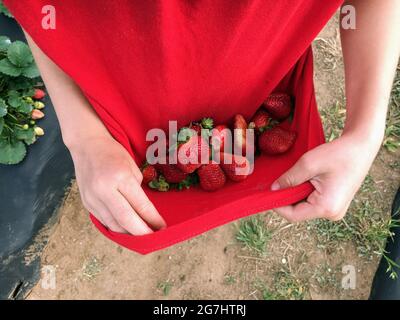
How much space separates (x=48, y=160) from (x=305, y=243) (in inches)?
37.5

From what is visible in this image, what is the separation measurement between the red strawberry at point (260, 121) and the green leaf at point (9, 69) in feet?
2.63

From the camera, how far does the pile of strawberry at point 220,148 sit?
0.89m

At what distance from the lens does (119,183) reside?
2.12ft

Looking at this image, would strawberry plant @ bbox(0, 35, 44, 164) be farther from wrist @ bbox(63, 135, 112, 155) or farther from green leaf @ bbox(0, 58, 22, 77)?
wrist @ bbox(63, 135, 112, 155)

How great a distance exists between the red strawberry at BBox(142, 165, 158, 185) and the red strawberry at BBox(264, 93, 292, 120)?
0.93 ft

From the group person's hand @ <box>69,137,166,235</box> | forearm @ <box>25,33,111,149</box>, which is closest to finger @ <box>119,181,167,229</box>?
person's hand @ <box>69,137,166,235</box>

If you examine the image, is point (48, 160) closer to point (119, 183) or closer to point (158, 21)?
point (119, 183)

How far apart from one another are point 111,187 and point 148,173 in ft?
0.96

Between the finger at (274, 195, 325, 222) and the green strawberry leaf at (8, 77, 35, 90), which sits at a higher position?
the finger at (274, 195, 325, 222)

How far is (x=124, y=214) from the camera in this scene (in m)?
0.66

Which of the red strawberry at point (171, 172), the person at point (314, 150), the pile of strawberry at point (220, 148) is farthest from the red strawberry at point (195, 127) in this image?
the person at point (314, 150)

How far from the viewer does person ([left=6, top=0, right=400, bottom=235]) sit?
66 cm

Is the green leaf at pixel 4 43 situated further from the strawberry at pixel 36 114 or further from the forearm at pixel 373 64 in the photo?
the forearm at pixel 373 64
